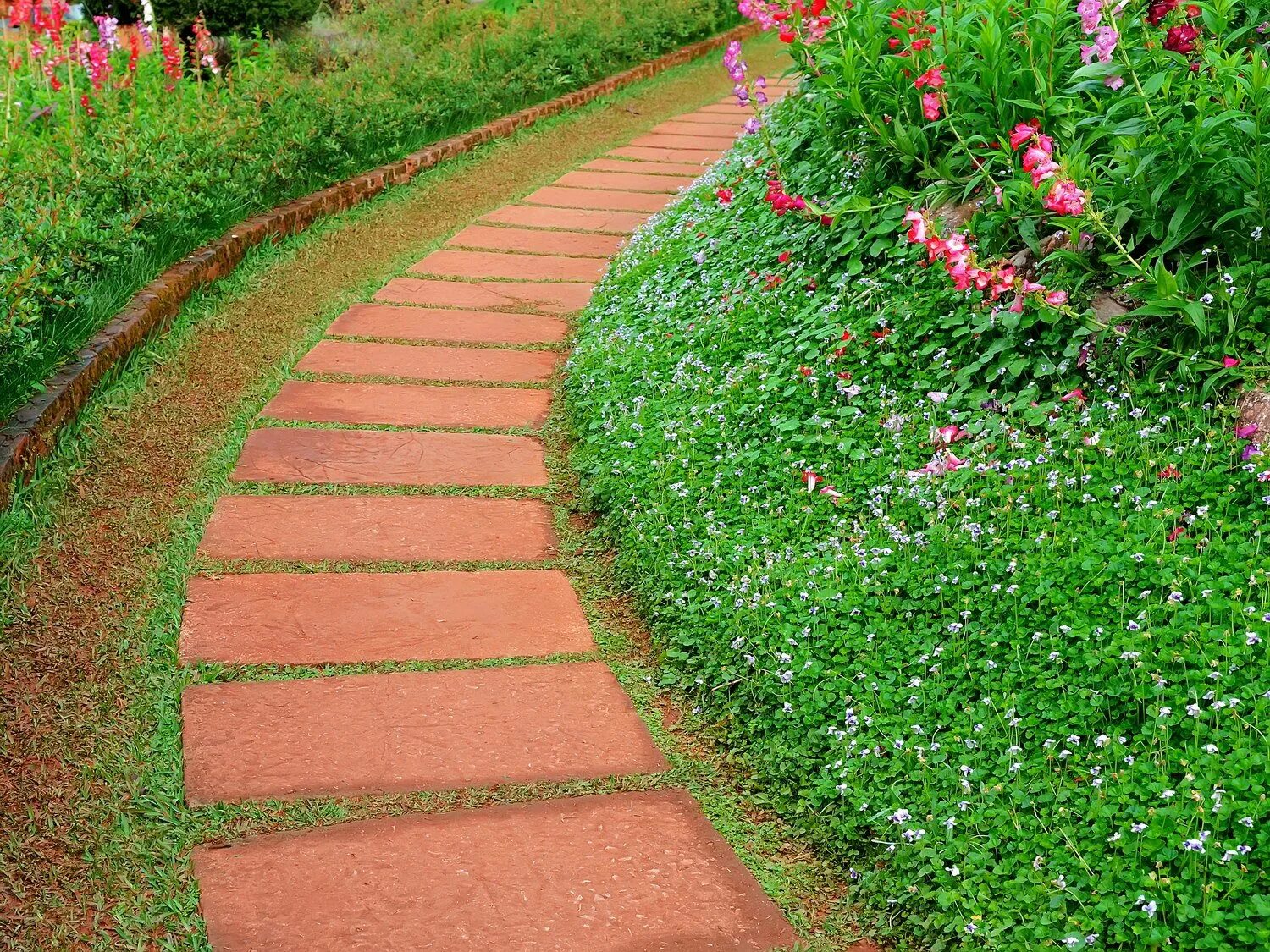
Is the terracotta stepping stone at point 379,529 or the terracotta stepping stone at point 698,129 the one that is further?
the terracotta stepping stone at point 698,129

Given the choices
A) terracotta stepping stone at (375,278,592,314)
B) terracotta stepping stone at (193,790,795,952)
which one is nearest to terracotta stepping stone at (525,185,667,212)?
terracotta stepping stone at (375,278,592,314)

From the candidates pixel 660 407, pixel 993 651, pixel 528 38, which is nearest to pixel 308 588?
pixel 660 407

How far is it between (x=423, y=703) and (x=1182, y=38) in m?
2.59

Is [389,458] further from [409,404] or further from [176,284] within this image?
[176,284]

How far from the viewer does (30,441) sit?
11.2 feet

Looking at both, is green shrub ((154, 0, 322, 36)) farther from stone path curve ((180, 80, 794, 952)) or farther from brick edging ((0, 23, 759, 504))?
stone path curve ((180, 80, 794, 952))

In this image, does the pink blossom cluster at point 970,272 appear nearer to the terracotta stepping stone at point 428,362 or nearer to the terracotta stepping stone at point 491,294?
the terracotta stepping stone at point 428,362

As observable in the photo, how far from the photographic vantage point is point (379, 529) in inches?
135

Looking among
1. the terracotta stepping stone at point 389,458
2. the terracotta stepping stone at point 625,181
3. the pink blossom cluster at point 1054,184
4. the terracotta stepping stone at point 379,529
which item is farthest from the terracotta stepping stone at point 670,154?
the pink blossom cluster at point 1054,184

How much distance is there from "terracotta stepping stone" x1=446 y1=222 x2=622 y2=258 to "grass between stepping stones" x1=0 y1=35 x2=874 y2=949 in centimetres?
124

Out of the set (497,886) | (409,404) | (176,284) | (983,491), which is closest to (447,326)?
(409,404)

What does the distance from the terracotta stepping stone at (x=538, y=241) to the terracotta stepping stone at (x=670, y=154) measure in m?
1.62

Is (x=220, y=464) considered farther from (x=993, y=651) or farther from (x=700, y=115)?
(x=700, y=115)

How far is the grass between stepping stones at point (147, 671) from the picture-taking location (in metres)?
2.18
